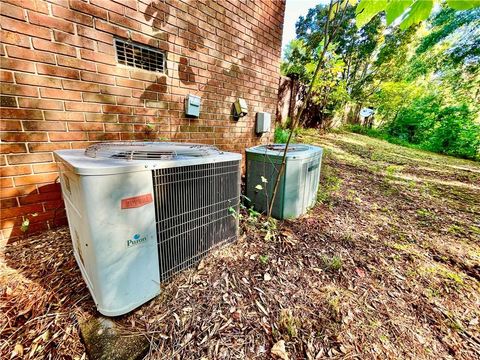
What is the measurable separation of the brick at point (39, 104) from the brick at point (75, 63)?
0.32 m

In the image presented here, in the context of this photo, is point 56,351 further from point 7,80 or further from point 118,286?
point 7,80

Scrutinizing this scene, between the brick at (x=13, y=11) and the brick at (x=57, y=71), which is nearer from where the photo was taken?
the brick at (x=13, y=11)

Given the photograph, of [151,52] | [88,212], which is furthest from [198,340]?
[151,52]

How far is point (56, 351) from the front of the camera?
98 centimetres

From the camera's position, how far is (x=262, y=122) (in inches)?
135

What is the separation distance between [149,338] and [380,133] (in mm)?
16173

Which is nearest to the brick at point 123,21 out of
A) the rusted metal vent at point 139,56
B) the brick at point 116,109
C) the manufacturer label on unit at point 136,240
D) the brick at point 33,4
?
the rusted metal vent at point 139,56

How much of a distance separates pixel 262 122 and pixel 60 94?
2.61 meters

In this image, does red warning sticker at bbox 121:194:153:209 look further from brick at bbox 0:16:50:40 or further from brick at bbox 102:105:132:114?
brick at bbox 0:16:50:40

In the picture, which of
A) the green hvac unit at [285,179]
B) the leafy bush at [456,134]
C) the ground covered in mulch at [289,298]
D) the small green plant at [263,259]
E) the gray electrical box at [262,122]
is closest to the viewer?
the ground covered in mulch at [289,298]

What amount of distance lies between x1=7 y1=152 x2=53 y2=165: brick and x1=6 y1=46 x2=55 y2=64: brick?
0.73 metres

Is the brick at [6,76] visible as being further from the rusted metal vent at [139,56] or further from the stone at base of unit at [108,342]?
the stone at base of unit at [108,342]

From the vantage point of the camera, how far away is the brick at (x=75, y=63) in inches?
63.5

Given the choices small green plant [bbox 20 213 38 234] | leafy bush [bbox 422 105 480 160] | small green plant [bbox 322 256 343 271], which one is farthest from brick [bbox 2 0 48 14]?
leafy bush [bbox 422 105 480 160]
